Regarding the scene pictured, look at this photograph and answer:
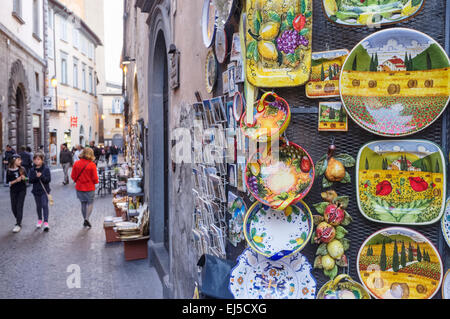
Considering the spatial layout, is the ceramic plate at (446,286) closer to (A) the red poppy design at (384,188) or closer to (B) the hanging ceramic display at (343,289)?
(B) the hanging ceramic display at (343,289)

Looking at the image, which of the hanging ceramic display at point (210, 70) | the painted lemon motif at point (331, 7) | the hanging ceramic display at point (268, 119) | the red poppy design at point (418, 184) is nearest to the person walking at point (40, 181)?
the hanging ceramic display at point (210, 70)

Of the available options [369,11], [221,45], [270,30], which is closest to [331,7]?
[369,11]

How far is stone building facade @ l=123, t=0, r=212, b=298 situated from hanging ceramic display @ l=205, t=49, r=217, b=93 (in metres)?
0.11

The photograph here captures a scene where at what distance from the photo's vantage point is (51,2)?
24.2 meters

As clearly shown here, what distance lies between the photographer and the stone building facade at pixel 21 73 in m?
14.9

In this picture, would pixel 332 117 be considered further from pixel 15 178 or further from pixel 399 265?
pixel 15 178

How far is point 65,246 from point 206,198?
16.3ft

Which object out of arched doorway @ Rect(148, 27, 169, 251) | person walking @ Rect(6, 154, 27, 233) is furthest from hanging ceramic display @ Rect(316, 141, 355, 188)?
person walking @ Rect(6, 154, 27, 233)

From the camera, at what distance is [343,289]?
1915mm

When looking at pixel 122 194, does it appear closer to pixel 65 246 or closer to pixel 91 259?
pixel 65 246

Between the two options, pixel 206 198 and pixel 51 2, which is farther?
pixel 51 2

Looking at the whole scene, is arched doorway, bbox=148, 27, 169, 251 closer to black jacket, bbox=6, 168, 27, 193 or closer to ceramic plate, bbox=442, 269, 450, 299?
black jacket, bbox=6, 168, 27, 193

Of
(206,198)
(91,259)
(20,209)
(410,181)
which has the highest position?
(410,181)

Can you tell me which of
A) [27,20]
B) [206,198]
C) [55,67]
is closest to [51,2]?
[55,67]
